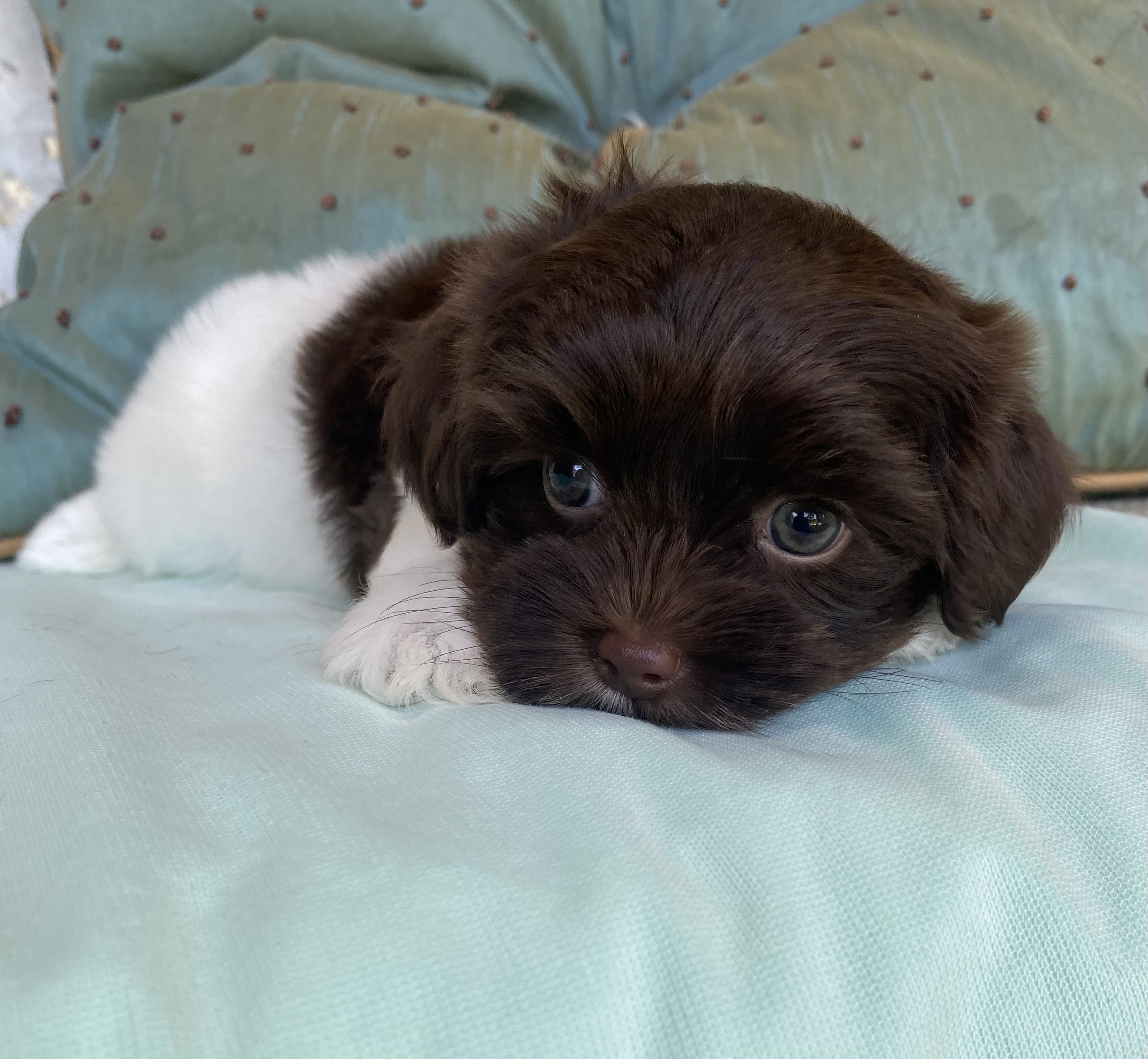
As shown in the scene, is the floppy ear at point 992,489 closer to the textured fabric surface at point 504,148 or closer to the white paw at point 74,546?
the textured fabric surface at point 504,148

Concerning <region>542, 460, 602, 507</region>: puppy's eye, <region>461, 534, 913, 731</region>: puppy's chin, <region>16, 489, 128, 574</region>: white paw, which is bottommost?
<region>16, 489, 128, 574</region>: white paw

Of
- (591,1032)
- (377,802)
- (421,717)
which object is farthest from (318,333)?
(591,1032)

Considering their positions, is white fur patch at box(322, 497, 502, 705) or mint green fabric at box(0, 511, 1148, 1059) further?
white fur patch at box(322, 497, 502, 705)

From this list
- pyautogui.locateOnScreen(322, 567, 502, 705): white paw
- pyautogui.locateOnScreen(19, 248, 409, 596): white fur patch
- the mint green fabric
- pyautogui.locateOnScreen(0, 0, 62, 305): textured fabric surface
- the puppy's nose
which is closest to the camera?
the mint green fabric

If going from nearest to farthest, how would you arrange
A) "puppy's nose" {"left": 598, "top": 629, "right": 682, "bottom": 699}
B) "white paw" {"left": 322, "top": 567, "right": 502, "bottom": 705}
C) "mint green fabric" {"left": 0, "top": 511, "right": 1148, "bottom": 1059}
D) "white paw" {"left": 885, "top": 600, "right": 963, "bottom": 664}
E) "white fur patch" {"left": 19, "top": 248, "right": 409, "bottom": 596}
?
1. "mint green fabric" {"left": 0, "top": 511, "right": 1148, "bottom": 1059}
2. "puppy's nose" {"left": 598, "top": 629, "right": 682, "bottom": 699}
3. "white paw" {"left": 322, "top": 567, "right": 502, "bottom": 705}
4. "white paw" {"left": 885, "top": 600, "right": 963, "bottom": 664}
5. "white fur patch" {"left": 19, "top": 248, "right": 409, "bottom": 596}

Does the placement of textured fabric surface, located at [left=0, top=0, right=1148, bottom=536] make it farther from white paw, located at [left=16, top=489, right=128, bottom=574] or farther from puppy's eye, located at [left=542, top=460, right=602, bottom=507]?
puppy's eye, located at [left=542, top=460, right=602, bottom=507]

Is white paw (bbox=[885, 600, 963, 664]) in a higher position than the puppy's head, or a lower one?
lower

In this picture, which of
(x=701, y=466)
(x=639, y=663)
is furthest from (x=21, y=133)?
(x=639, y=663)

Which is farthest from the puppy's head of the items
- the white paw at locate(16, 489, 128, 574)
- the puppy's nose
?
the white paw at locate(16, 489, 128, 574)
